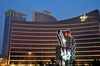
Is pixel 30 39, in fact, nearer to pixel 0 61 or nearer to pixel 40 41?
pixel 40 41

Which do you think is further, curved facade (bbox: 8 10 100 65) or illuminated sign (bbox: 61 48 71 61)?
curved facade (bbox: 8 10 100 65)

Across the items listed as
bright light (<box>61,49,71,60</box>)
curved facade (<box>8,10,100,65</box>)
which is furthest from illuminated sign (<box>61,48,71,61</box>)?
curved facade (<box>8,10,100,65</box>)

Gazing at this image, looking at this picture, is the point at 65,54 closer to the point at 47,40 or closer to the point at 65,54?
the point at 65,54

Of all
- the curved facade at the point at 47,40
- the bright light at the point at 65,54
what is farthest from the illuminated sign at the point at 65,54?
the curved facade at the point at 47,40

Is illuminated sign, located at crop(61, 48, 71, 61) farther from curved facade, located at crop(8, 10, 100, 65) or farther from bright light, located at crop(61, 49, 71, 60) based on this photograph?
curved facade, located at crop(8, 10, 100, 65)

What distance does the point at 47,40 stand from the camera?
126 m

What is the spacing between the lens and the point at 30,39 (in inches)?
4906

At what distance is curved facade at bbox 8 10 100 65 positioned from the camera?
118m

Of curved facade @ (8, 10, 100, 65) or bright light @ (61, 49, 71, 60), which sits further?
curved facade @ (8, 10, 100, 65)

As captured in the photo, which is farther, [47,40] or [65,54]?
[47,40]

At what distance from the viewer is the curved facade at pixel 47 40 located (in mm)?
117719

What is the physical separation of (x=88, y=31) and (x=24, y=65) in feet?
210

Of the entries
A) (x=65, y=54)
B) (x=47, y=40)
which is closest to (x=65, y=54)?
(x=65, y=54)

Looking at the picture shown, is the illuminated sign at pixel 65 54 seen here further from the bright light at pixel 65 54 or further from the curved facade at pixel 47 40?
the curved facade at pixel 47 40
